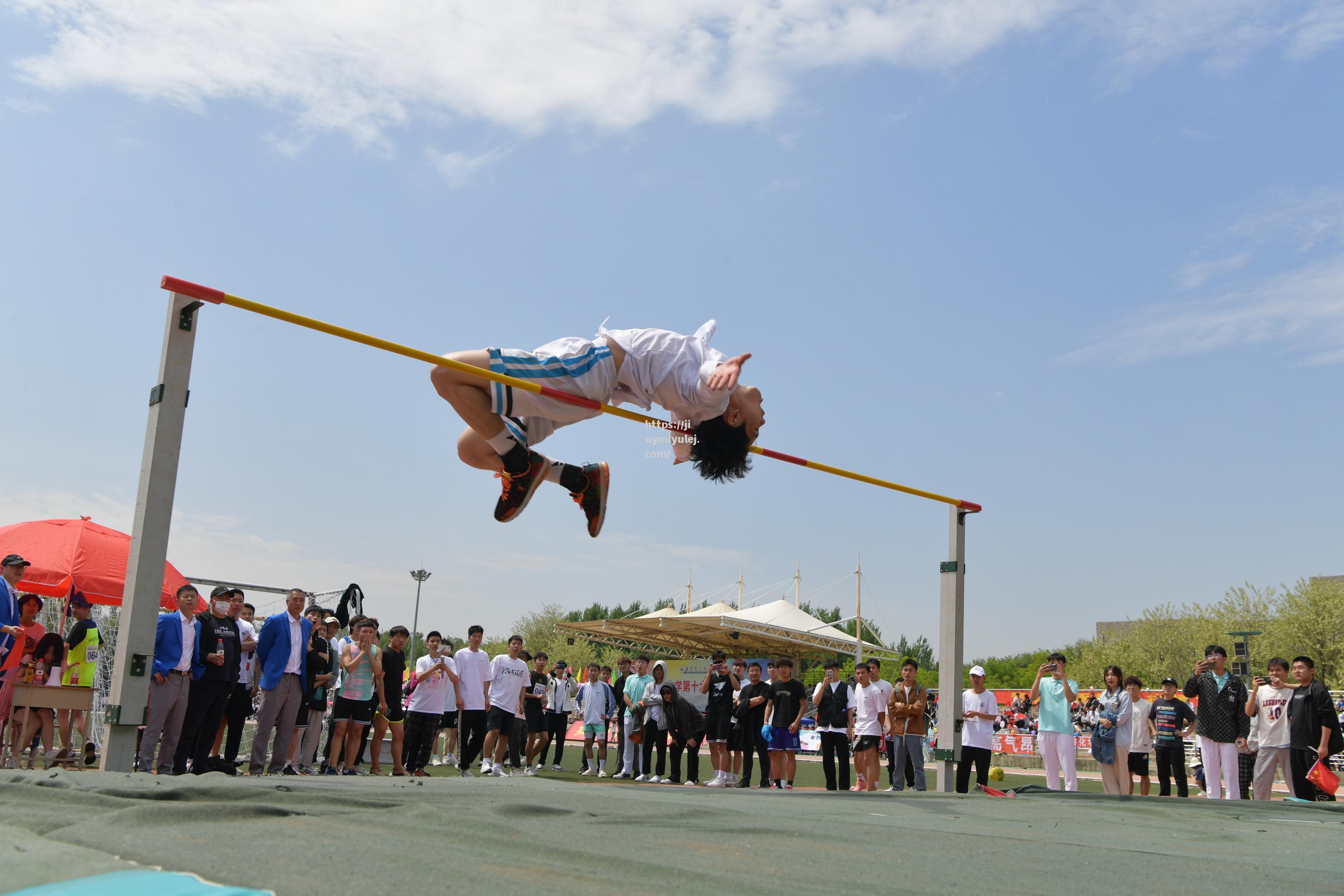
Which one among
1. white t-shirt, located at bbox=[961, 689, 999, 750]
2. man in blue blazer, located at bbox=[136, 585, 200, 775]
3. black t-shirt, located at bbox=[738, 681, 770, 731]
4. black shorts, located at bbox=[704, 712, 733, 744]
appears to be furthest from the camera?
black shorts, located at bbox=[704, 712, 733, 744]

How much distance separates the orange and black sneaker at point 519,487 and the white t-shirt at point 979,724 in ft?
15.8

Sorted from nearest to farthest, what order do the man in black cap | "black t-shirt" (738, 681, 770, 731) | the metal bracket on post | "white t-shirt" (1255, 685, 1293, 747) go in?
the metal bracket on post
the man in black cap
"white t-shirt" (1255, 685, 1293, 747)
"black t-shirt" (738, 681, 770, 731)

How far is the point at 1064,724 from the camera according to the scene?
858 cm

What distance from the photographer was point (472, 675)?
29.9 ft

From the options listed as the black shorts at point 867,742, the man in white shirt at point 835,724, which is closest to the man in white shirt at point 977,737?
the black shorts at point 867,742

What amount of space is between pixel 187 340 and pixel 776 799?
2.95 metres

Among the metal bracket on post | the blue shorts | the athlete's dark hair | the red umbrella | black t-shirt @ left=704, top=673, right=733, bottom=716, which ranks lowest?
the blue shorts

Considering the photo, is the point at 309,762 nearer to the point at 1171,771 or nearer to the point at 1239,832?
the point at 1239,832

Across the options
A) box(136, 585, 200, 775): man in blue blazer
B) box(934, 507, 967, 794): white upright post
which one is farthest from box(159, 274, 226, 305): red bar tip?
box(934, 507, 967, 794): white upright post

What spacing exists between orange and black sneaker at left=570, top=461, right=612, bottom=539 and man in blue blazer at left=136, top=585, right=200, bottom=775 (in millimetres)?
3074

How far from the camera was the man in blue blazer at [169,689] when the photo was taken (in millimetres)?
6113

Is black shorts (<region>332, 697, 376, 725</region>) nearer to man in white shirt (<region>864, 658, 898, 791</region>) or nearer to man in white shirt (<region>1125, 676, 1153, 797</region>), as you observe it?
man in white shirt (<region>864, 658, 898, 791</region>)

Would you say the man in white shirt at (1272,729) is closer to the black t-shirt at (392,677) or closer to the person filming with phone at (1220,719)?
the person filming with phone at (1220,719)

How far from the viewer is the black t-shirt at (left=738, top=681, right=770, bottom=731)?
9422 mm
